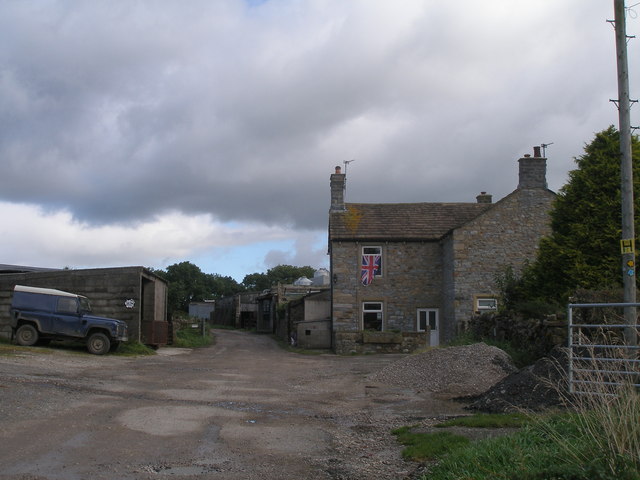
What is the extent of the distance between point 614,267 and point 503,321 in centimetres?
359

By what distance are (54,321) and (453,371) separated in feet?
44.2

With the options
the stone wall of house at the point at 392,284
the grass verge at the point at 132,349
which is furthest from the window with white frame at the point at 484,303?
the grass verge at the point at 132,349

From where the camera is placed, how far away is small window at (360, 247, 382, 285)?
31141mm

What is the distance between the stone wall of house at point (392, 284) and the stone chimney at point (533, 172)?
5295 millimetres

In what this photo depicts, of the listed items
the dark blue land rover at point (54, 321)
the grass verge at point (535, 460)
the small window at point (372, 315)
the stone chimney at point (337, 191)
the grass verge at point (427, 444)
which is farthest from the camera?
the stone chimney at point (337, 191)

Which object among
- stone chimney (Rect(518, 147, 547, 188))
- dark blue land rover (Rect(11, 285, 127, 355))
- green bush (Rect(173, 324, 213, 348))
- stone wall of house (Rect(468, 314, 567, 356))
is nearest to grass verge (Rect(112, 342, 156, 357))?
dark blue land rover (Rect(11, 285, 127, 355))

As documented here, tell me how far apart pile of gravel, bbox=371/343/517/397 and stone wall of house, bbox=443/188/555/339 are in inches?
→ 457

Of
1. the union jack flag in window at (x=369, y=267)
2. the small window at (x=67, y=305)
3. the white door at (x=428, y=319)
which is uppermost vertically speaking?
the union jack flag in window at (x=369, y=267)

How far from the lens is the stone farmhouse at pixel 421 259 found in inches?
1131

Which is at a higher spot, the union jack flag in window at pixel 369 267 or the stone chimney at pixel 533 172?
the stone chimney at pixel 533 172

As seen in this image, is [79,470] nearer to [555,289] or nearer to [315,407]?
[315,407]

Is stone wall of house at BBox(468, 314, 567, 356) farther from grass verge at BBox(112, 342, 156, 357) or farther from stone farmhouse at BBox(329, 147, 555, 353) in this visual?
grass verge at BBox(112, 342, 156, 357)

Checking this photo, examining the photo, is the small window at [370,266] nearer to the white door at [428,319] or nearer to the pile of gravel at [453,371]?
the white door at [428,319]

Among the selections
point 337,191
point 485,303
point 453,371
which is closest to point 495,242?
point 485,303
